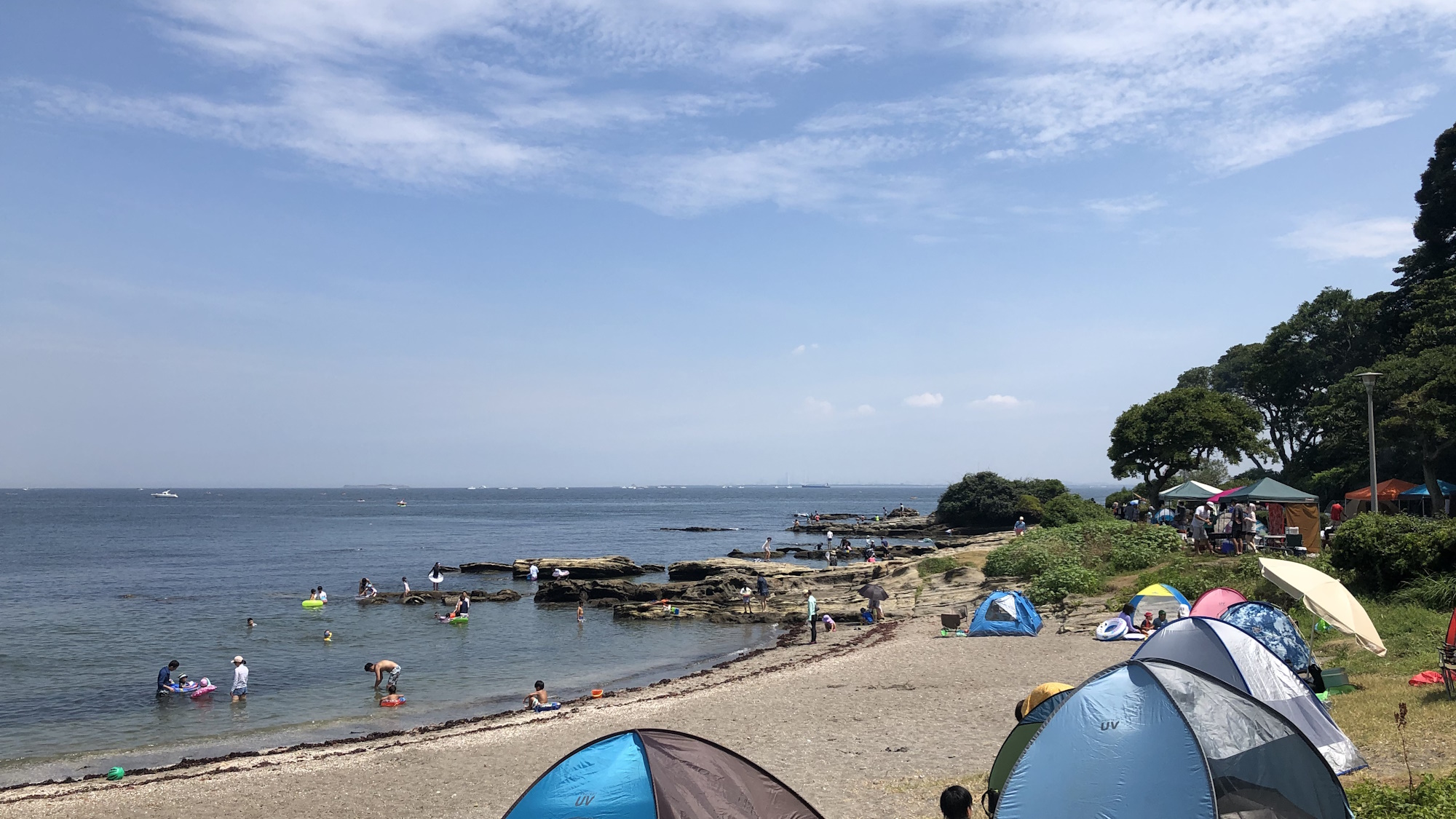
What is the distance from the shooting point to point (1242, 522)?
26.9 meters

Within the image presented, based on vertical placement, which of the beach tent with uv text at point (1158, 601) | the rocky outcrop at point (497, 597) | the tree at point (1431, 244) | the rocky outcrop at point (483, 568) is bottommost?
the rocky outcrop at point (483, 568)

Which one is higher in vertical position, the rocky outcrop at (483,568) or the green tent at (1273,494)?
the green tent at (1273,494)

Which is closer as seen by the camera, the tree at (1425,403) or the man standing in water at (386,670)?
the man standing in water at (386,670)

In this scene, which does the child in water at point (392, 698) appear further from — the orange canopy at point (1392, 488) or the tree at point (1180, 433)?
the tree at point (1180, 433)

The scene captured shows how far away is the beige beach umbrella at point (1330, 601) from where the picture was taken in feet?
51.9

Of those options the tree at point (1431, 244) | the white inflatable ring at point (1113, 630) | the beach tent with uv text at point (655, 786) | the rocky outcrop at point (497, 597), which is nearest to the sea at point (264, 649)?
the rocky outcrop at point (497, 597)

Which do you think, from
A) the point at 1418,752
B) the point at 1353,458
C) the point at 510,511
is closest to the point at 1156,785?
the point at 1418,752

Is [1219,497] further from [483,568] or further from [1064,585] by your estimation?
[483,568]

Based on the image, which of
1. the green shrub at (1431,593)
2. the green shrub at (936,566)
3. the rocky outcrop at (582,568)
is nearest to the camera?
the green shrub at (1431,593)

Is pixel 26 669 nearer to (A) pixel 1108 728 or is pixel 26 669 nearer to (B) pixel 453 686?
(B) pixel 453 686

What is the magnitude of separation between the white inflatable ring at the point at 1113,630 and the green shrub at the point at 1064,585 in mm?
5271

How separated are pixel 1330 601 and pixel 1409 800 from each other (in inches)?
348

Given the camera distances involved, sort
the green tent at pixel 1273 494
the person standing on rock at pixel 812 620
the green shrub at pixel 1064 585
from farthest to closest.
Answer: the person standing on rock at pixel 812 620, the green tent at pixel 1273 494, the green shrub at pixel 1064 585

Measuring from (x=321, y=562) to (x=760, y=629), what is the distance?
42.6 meters
